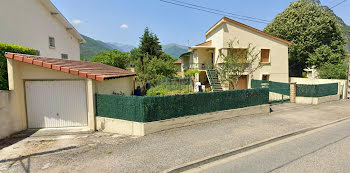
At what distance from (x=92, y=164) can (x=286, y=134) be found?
678cm

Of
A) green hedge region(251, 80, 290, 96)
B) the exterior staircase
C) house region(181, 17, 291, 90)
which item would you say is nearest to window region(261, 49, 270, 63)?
house region(181, 17, 291, 90)

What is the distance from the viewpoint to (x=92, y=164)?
440 centimetres

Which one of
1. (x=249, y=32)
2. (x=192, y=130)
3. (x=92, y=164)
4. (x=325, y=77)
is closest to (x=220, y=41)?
(x=249, y=32)

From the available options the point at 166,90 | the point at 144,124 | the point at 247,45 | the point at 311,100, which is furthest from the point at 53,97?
the point at 247,45

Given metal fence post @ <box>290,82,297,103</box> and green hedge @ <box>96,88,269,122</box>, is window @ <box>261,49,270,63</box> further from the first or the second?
green hedge @ <box>96,88,269,122</box>

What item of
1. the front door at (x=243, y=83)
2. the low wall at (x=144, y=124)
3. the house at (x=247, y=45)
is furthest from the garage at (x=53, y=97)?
the front door at (x=243, y=83)

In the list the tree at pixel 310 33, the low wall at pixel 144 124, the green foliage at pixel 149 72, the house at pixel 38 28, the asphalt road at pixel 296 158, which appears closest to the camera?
the asphalt road at pixel 296 158

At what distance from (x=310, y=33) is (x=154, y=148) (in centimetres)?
2522

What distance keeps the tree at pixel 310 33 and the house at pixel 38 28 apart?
2617cm

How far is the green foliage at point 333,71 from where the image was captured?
55.8 feet

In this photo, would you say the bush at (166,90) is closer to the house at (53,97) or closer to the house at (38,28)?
the house at (53,97)

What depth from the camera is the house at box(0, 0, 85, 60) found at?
10.6 metres

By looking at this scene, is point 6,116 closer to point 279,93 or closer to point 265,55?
point 279,93

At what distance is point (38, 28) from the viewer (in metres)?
12.9
